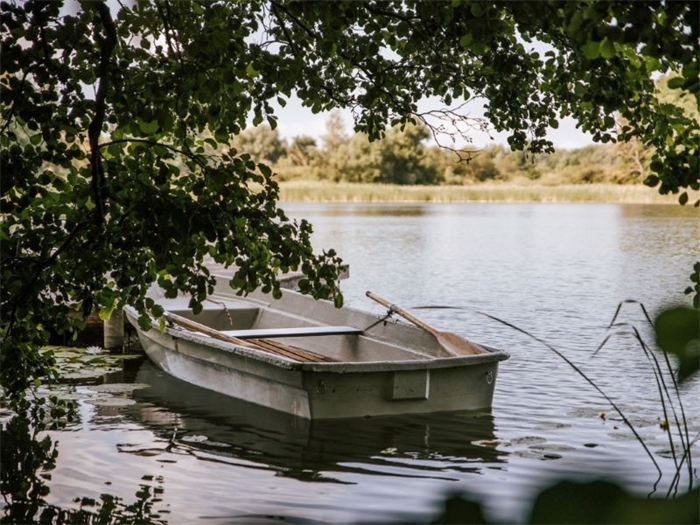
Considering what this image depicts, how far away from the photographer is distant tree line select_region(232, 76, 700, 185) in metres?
66.6

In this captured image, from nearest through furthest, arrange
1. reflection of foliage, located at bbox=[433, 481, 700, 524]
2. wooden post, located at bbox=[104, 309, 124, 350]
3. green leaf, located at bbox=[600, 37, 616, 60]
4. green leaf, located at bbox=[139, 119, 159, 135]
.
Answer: reflection of foliage, located at bbox=[433, 481, 700, 524] → green leaf, located at bbox=[600, 37, 616, 60] → green leaf, located at bbox=[139, 119, 159, 135] → wooden post, located at bbox=[104, 309, 124, 350]

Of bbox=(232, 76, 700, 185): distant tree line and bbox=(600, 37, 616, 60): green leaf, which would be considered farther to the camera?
bbox=(232, 76, 700, 185): distant tree line

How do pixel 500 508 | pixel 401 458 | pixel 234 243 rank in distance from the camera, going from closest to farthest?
pixel 500 508
pixel 234 243
pixel 401 458

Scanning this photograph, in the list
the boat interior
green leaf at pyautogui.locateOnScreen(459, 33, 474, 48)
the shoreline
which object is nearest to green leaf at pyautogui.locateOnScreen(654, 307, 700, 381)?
green leaf at pyautogui.locateOnScreen(459, 33, 474, 48)

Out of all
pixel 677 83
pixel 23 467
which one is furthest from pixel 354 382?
pixel 677 83

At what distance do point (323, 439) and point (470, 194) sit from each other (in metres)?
53.0

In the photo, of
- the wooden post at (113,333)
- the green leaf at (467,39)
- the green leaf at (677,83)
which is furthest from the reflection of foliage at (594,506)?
the wooden post at (113,333)

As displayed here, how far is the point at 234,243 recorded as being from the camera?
12.3 feet

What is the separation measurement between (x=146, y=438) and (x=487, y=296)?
11.2m

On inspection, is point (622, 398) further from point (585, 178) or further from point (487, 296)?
point (585, 178)

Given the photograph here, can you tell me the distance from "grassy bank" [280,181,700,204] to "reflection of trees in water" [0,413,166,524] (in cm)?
4934

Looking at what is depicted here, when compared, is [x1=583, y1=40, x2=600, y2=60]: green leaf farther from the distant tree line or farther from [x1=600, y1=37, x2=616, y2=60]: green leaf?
the distant tree line

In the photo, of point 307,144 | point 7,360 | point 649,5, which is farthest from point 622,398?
point 307,144

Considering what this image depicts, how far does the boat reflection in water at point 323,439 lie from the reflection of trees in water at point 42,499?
1.03 metres
